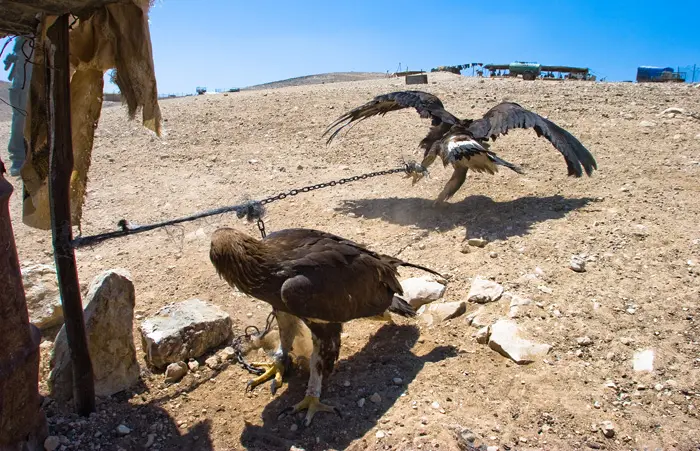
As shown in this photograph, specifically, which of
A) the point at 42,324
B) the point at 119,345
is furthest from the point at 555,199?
the point at 42,324

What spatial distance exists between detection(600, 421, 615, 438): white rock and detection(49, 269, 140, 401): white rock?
10.7 ft

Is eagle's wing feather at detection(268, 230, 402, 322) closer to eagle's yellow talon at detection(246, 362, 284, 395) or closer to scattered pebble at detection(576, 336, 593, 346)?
eagle's yellow talon at detection(246, 362, 284, 395)

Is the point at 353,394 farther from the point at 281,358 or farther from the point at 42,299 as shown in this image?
the point at 42,299

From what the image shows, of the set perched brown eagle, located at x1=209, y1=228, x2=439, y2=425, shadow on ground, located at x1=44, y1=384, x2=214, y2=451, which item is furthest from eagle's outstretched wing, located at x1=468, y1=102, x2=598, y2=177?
shadow on ground, located at x1=44, y1=384, x2=214, y2=451

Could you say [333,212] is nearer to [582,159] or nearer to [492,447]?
[582,159]

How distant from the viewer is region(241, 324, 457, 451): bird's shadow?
329 cm

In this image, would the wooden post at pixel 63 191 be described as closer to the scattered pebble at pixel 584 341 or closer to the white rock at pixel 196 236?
the white rock at pixel 196 236

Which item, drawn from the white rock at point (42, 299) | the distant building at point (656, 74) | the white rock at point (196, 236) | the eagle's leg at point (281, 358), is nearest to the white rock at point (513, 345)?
the eagle's leg at point (281, 358)

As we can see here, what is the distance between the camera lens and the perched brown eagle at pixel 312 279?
3.37 meters

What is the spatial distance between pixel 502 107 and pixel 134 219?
202 inches

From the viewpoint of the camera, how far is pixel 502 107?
6.77 m

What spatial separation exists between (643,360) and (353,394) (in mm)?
1960

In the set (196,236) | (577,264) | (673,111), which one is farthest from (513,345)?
(673,111)

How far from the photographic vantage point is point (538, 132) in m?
6.41
